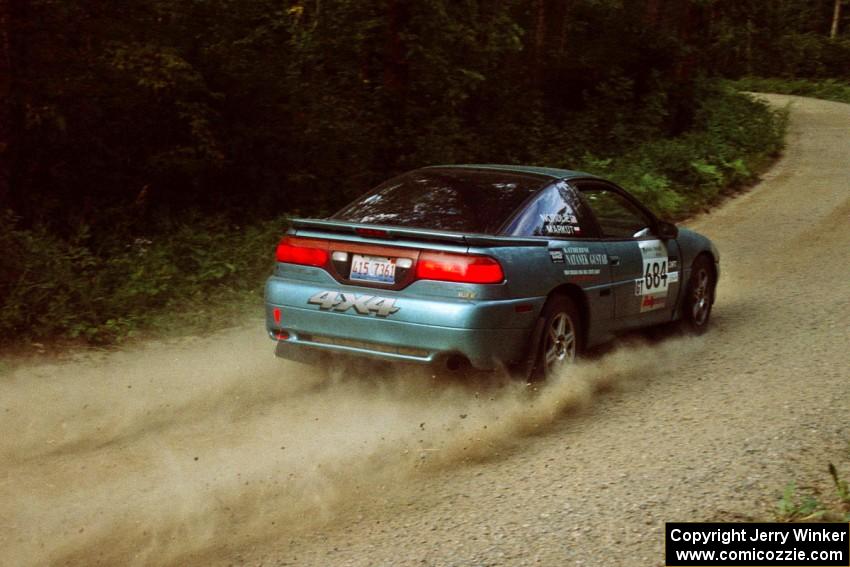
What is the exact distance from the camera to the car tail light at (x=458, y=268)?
636 centimetres

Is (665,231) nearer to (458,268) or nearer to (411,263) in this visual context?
(458,268)

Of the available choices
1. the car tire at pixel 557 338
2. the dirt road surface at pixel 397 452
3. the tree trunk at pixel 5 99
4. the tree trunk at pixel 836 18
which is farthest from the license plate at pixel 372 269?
the tree trunk at pixel 836 18

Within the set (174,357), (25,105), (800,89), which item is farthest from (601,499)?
(800,89)

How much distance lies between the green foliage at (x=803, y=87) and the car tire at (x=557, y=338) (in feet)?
110

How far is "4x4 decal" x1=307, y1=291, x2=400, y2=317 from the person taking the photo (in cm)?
650

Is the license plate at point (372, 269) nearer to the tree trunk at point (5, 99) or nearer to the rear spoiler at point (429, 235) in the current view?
the rear spoiler at point (429, 235)

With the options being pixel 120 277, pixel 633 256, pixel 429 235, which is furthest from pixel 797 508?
pixel 120 277

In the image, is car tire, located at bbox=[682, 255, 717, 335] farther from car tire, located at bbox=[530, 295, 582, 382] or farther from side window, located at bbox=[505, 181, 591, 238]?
car tire, located at bbox=[530, 295, 582, 382]

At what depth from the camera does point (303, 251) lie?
6926 mm

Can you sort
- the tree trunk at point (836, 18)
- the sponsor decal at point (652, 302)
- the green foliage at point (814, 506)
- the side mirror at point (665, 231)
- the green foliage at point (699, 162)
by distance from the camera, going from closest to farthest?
the green foliage at point (814, 506) → the sponsor decal at point (652, 302) → the side mirror at point (665, 231) → the green foliage at point (699, 162) → the tree trunk at point (836, 18)

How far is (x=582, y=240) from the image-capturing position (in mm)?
7379

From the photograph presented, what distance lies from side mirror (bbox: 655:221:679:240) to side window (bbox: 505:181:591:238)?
1.12 m

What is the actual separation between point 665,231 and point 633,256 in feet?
2.25

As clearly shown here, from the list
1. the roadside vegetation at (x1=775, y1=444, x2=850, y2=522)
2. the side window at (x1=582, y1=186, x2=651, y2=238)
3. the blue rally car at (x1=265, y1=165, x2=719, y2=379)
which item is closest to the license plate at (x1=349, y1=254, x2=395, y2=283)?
the blue rally car at (x1=265, y1=165, x2=719, y2=379)
